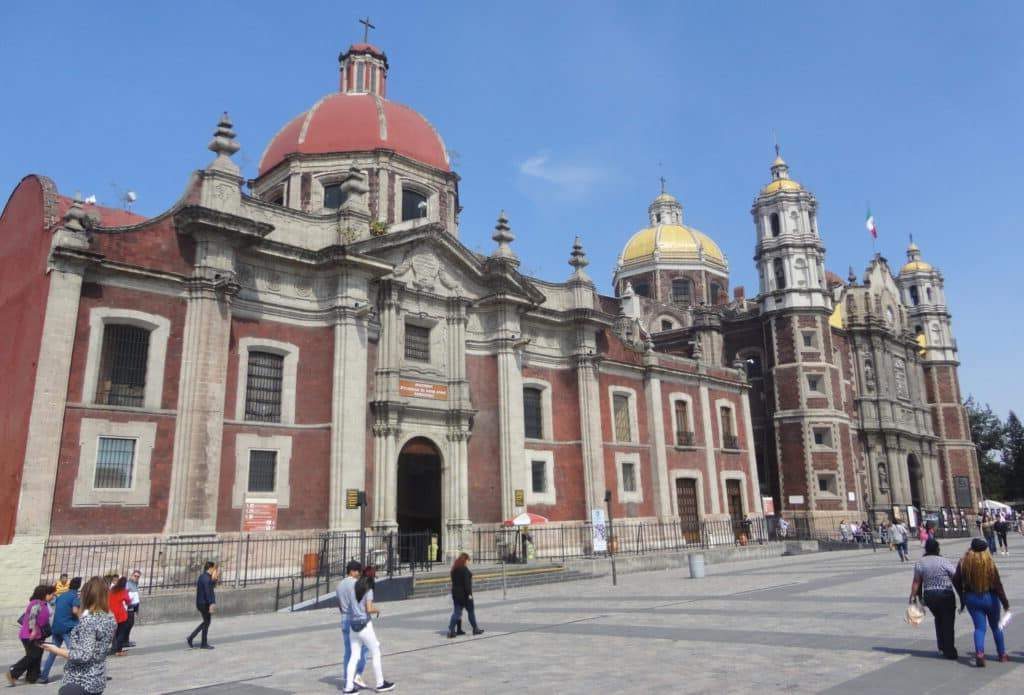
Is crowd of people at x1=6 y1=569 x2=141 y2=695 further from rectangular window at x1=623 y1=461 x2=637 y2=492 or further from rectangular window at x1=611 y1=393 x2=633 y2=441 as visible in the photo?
rectangular window at x1=611 y1=393 x2=633 y2=441

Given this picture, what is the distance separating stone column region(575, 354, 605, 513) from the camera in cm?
3073

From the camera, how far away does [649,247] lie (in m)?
65.9

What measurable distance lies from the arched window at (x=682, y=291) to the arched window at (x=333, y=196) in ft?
125

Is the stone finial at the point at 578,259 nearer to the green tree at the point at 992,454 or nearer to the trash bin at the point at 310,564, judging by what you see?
the trash bin at the point at 310,564

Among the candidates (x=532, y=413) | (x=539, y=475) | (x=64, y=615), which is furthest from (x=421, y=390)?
(x=64, y=615)

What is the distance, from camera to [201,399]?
2061cm

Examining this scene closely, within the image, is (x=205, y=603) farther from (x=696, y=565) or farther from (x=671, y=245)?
(x=671, y=245)

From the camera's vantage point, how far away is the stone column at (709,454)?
3794cm

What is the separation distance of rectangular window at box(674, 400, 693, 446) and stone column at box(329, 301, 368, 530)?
1824 cm

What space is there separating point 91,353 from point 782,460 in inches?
1577

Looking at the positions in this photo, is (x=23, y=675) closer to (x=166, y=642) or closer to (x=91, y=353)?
(x=166, y=642)

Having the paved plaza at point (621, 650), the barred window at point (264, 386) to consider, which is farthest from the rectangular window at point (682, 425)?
the barred window at point (264, 386)

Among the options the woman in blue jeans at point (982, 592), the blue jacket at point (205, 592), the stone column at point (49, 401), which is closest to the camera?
the woman in blue jeans at point (982, 592)

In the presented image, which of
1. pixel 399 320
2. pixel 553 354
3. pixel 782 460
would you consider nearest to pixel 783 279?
pixel 782 460
